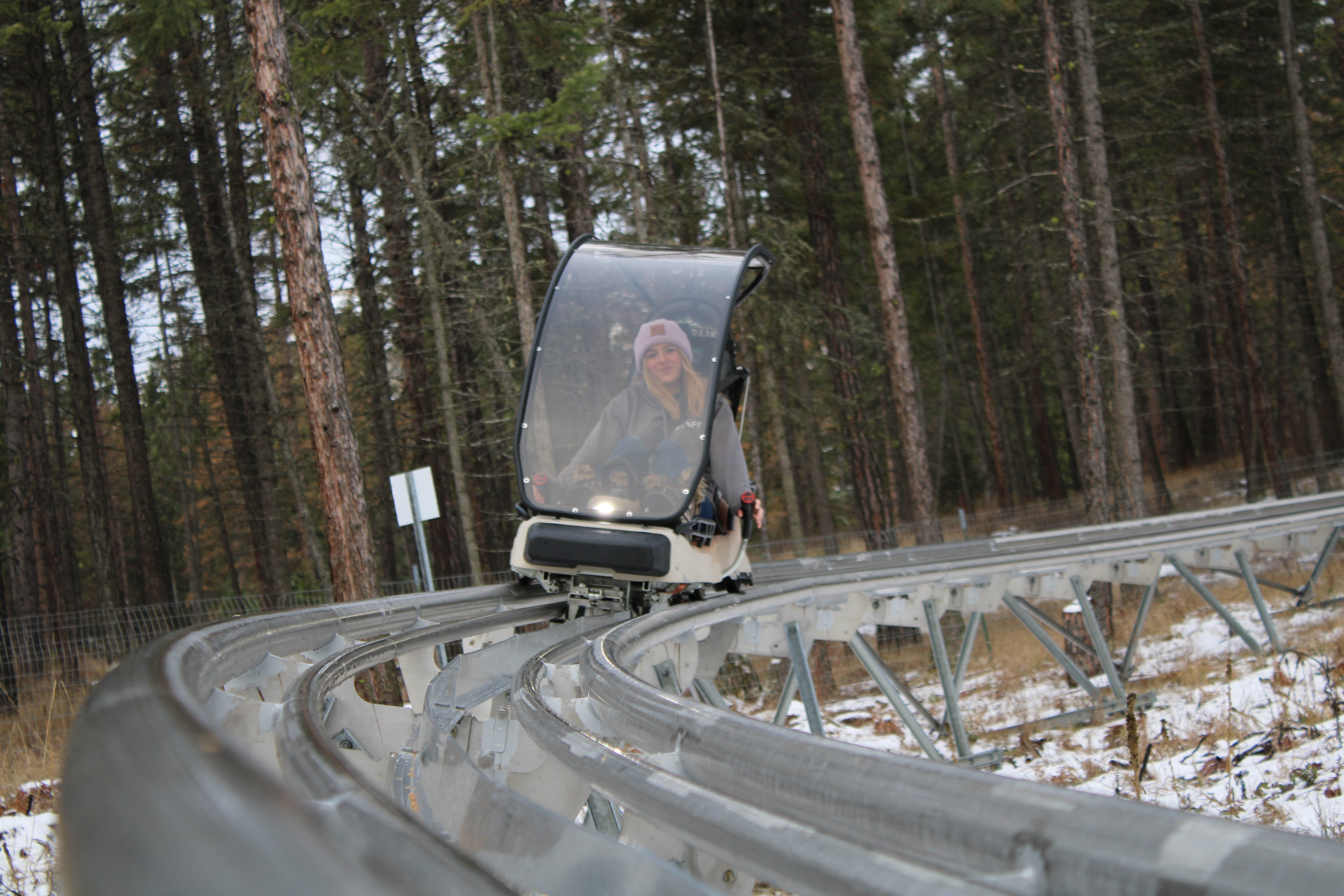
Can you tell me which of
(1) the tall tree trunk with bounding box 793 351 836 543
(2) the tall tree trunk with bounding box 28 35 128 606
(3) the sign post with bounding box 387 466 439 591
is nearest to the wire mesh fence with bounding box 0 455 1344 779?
(3) the sign post with bounding box 387 466 439 591

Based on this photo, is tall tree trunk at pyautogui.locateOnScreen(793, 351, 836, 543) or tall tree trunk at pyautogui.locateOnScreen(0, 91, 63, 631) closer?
tall tree trunk at pyautogui.locateOnScreen(0, 91, 63, 631)

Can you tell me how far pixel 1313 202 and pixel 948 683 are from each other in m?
20.2

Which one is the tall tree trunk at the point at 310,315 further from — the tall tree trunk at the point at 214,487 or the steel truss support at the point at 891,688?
the tall tree trunk at the point at 214,487

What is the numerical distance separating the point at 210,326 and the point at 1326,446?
32.1 meters

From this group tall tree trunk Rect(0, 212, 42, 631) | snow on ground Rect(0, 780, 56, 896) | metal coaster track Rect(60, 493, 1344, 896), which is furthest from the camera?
tall tree trunk Rect(0, 212, 42, 631)

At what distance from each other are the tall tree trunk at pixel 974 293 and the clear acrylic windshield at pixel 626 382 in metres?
21.1

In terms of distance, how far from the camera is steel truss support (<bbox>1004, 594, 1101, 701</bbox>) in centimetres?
975

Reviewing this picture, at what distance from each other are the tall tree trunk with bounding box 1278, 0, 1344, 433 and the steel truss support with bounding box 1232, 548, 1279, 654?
575 inches

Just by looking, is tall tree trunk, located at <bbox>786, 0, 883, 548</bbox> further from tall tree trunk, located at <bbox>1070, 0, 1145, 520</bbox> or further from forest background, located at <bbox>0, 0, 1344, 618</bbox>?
tall tree trunk, located at <bbox>1070, 0, 1145, 520</bbox>

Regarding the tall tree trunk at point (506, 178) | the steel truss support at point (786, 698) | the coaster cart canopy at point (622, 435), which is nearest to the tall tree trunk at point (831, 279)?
the tall tree trunk at point (506, 178)

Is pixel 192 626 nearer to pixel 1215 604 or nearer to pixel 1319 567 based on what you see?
pixel 1215 604

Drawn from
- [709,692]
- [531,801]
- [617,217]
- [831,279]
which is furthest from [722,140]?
[531,801]

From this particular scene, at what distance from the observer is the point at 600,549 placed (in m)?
7.45

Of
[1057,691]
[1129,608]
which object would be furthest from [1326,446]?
[1057,691]
